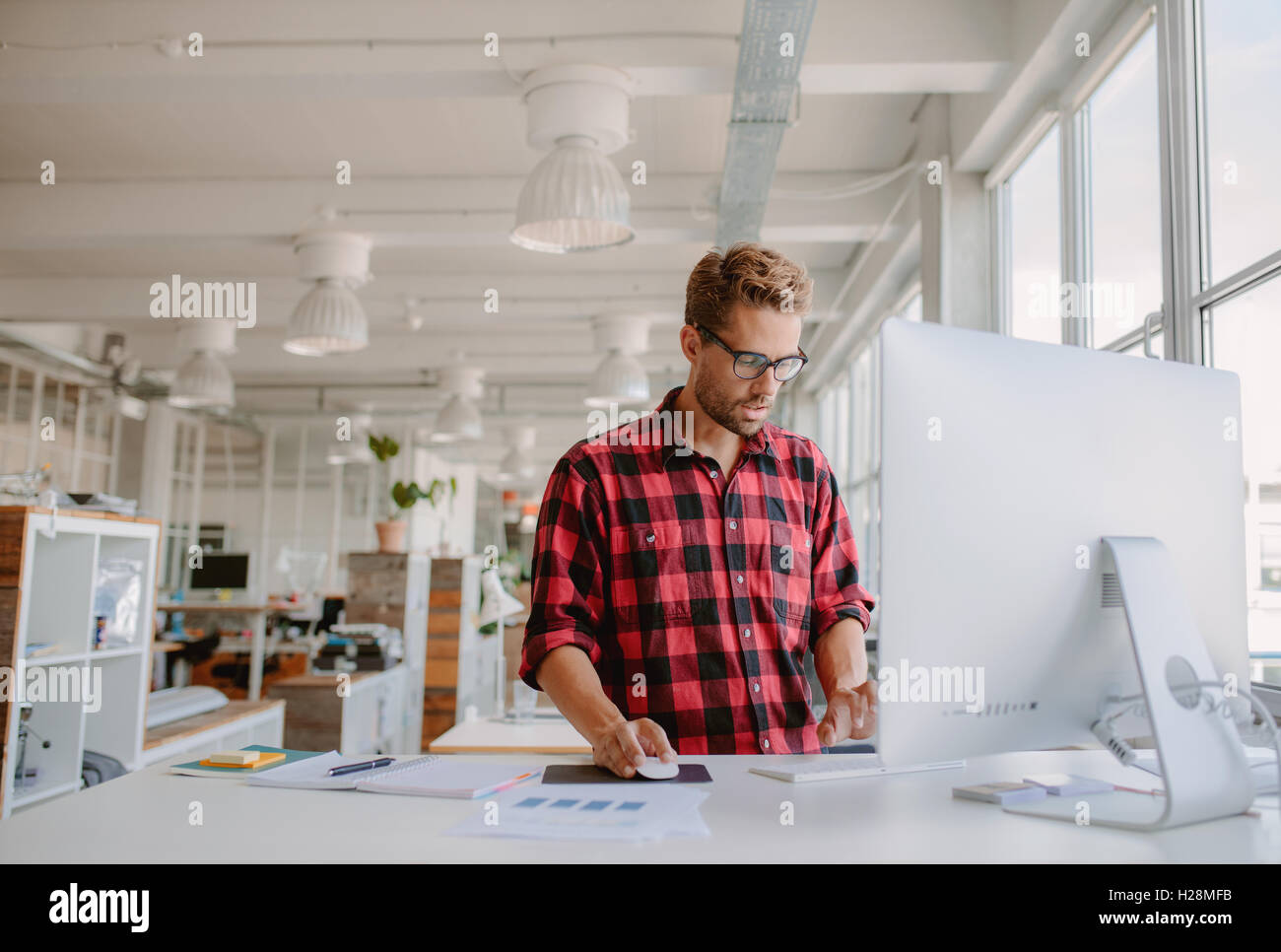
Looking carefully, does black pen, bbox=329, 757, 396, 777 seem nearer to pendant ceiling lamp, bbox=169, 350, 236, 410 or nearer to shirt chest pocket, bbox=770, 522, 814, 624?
shirt chest pocket, bbox=770, 522, 814, 624

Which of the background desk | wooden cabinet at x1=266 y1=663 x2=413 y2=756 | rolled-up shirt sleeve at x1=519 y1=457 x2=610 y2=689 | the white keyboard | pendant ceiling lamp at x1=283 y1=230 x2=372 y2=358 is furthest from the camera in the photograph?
wooden cabinet at x1=266 y1=663 x2=413 y2=756

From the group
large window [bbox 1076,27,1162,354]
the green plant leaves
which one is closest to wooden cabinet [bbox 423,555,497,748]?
the green plant leaves

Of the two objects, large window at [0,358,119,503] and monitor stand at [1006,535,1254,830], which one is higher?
large window at [0,358,119,503]

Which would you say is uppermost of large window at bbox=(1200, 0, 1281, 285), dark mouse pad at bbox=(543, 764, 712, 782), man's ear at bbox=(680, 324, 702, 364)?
large window at bbox=(1200, 0, 1281, 285)

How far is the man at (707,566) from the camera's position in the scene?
169 centimetres

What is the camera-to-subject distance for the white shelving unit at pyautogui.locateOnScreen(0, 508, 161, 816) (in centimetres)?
308

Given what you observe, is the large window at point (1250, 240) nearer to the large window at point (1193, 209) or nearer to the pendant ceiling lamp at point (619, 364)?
the large window at point (1193, 209)

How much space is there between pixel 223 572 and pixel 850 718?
997 centimetres

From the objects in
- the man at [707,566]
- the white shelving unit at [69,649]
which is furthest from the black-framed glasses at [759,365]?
the white shelving unit at [69,649]

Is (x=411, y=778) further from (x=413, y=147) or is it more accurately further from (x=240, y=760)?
(x=413, y=147)

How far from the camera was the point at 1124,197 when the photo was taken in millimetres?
3334

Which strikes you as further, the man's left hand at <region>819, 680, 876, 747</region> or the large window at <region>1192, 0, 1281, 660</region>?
the large window at <region>1192, 0, 1281, 660</region>

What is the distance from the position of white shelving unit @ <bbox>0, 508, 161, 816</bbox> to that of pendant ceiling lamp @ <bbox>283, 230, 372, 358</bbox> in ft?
4.59

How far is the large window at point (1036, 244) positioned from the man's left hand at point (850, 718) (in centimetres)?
281
